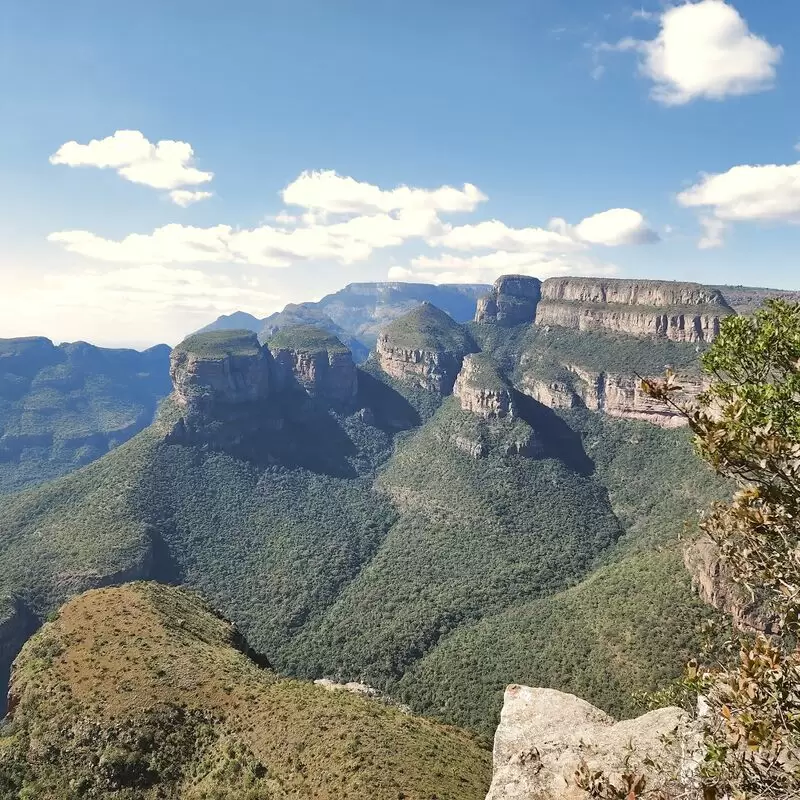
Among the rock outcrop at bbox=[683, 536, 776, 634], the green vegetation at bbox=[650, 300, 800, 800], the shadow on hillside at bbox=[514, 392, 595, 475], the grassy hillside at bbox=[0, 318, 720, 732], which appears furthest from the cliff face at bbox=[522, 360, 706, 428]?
the green vegetation at bbox=[650, 300, 800, 800]

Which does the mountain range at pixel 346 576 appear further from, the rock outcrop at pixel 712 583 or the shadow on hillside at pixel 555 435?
the rock outcrop at pixel 712 583

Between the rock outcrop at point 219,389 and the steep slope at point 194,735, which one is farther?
the rock outcrop at point 219,389

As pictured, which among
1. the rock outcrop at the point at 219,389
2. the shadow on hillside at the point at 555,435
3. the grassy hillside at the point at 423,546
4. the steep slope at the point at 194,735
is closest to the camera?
the steep slope at the point at 194,735

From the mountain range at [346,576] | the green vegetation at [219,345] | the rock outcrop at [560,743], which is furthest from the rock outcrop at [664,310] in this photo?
the rock outcrop at [560,743]

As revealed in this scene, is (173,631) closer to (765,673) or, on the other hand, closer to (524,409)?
(765,673)

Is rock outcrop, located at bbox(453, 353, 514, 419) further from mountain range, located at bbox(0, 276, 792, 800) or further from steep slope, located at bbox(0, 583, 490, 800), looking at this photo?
steep slope, located at bbox(0, 583, 490, 800)

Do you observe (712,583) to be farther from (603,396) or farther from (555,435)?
(603,396)

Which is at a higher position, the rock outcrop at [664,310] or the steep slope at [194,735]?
the rock outcrop at [664,310]
